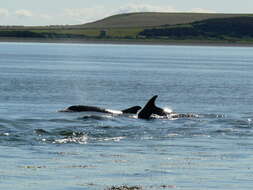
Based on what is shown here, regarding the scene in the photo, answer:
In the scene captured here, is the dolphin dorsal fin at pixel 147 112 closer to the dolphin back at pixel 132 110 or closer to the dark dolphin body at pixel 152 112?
the dark dolphin body at pixel 152 112

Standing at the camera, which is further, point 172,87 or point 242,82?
point 242,82

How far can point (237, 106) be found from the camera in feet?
164

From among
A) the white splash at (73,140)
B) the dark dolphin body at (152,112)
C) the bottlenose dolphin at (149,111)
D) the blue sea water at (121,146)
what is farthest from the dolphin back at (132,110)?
the white splash at (73,140)

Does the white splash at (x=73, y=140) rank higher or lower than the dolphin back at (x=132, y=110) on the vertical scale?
higher

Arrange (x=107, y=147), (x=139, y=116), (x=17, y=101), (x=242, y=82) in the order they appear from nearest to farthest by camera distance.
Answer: (x=107, y=147) < (x=139, y=116) < (x=17, y=101) < (x=242, y=82)

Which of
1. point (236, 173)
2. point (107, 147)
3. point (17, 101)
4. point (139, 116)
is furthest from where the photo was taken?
point (17, 101)

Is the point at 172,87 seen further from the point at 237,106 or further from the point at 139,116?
the point at 139,116

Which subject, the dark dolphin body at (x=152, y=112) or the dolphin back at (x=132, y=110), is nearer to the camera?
the dark dolphin body at (x=152, y=112)

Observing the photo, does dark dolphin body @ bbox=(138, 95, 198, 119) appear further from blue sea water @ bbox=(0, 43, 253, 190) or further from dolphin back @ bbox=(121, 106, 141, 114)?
dolphin back @ bbox=(121, 106, 141, 114)

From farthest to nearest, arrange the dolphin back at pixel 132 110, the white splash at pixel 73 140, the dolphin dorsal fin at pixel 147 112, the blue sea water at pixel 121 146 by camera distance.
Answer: the dolphin back at pixel 132 110, the dolphin dorsal fin at pixel 147 112, the white splash at pixel 73 140, the blue sea water at pixel 121 146

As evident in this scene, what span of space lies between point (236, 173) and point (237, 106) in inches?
1039

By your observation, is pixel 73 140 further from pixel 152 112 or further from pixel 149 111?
pixel 152 112

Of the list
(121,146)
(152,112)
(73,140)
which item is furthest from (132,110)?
(121,146)

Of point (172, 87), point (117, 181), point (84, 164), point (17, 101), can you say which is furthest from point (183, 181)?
point (172, 87)
